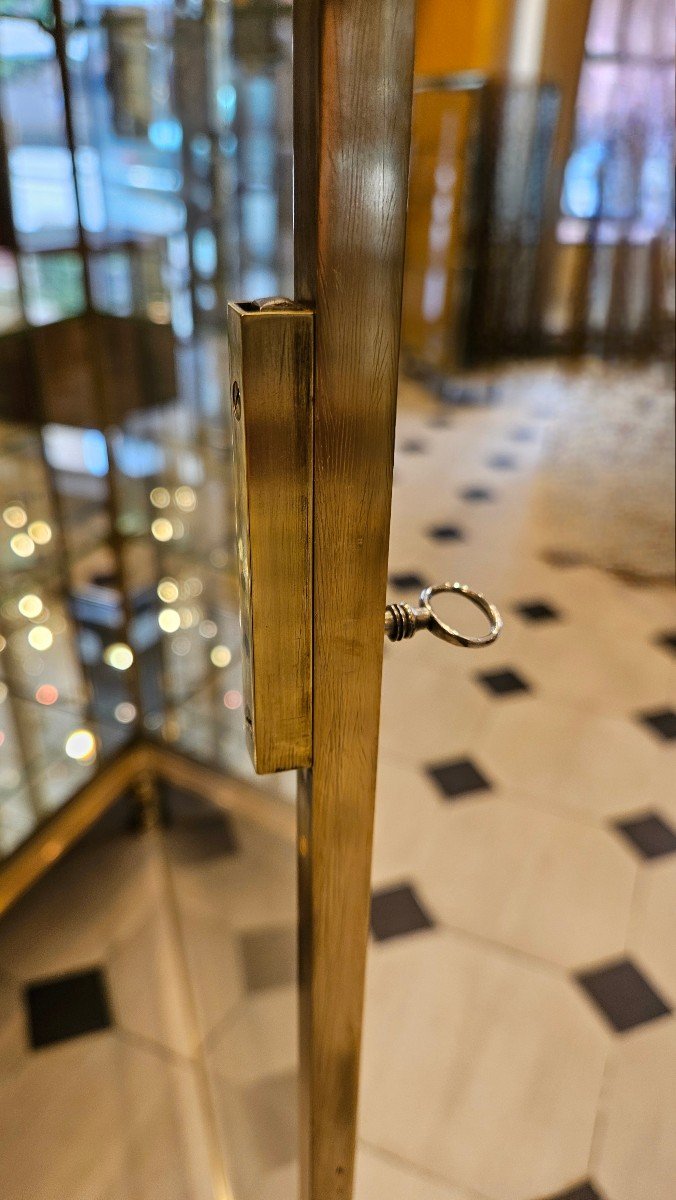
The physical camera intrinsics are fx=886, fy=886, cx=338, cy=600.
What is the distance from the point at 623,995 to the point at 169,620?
1.43 metres

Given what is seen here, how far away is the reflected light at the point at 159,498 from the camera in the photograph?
7.77ft

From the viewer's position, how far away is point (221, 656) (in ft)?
7.85

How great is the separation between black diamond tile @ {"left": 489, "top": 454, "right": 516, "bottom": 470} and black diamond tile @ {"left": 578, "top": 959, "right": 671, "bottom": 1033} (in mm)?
3308

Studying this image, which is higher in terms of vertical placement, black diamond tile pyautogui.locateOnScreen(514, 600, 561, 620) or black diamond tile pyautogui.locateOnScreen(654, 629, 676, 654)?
black diamond tile pyautogui.locateOnScreen(514, 600, 561, 620)

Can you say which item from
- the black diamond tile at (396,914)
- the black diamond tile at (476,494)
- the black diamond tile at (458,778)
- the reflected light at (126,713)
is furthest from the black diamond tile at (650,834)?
the black diamond tile at (476,494)

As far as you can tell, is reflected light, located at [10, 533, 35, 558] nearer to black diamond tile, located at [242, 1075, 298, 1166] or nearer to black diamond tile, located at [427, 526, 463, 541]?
black diamond tile, located at [242, 1075, 298, 1166]

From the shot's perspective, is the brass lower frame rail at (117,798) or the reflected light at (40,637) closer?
the brass lower frame rail at (117,798)

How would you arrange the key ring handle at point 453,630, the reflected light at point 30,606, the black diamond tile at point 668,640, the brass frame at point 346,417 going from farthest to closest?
the black diamond tile at point 668,640, the reflected light at point 30,606, the key ring handle at point 453,630, the brass frame at point 346,417

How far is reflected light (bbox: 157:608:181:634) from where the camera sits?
2.35 metres

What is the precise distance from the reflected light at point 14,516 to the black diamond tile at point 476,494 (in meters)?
2.74

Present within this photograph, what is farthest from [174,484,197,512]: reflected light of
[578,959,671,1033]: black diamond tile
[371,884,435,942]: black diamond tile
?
[578,959,671,1033]: black diamond tile

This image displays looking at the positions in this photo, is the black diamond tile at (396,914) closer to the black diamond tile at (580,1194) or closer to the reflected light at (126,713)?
the black diamond tile at (580,1194)

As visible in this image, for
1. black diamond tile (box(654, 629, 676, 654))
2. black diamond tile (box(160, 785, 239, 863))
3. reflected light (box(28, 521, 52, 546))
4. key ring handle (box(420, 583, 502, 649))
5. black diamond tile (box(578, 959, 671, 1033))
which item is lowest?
black diamond tile (box(578, 959, 671, 1033))

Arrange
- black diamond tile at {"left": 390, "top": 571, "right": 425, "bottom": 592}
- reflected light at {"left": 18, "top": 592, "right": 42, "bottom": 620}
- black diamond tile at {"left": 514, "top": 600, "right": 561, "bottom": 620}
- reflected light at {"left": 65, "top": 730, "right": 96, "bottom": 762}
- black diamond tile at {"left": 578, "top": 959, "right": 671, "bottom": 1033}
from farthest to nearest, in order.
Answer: black diamond tile at {"left": 390, "top": 571, "right": 425, "bottom": 592} < black diamond tile at {"left": 514, "top": 600, "right": 561, "bottom": 620} < reflected light at {"left": 18, "top": 592, "right": 42, "bottom": 620} < reflected light at {"left": 65, "top": 730, "right": 96, "bottom": 762} < black diamond tile at {"left": 578, "top": 959, "right": 671, "bottom": 1033}
